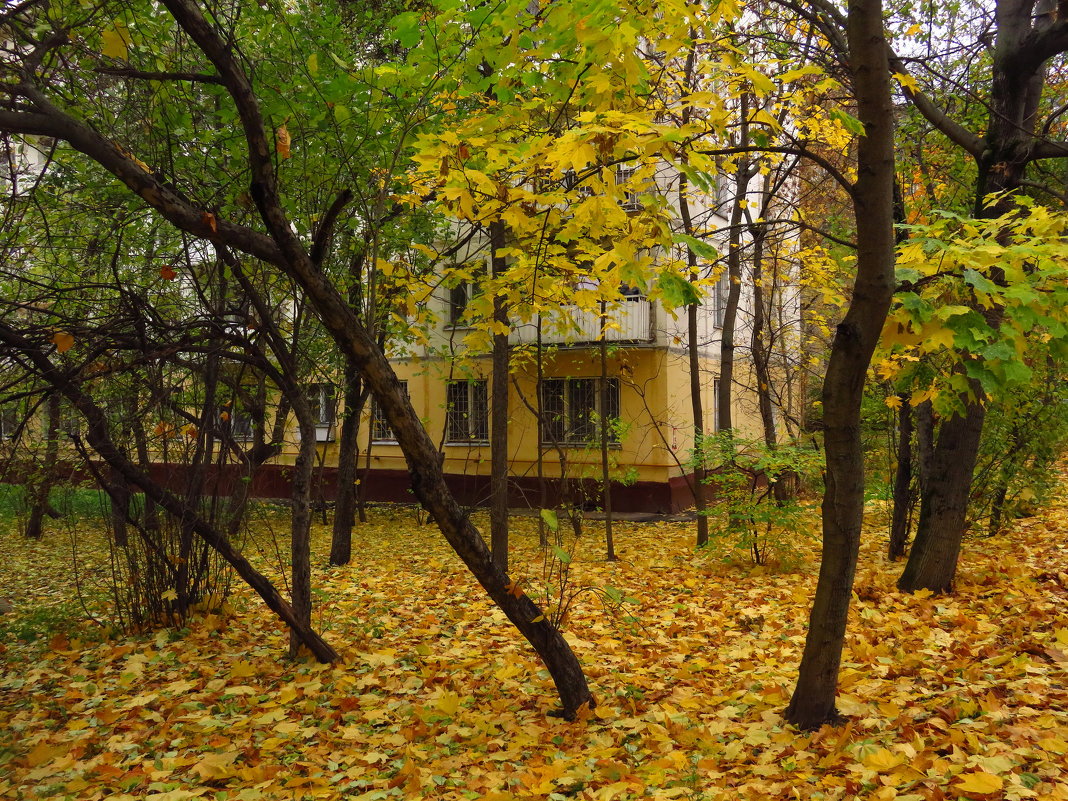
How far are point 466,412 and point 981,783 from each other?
15.0 m

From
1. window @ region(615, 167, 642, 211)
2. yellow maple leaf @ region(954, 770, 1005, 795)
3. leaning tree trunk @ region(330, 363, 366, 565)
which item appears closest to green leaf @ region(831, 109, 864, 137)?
window @ region(615, 167, 642, 211)

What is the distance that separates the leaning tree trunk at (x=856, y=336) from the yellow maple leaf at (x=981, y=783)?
0.91 meters

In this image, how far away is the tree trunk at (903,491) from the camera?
309 inches

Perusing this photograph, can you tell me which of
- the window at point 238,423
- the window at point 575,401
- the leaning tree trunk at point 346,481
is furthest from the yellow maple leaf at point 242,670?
the window at point 575,401

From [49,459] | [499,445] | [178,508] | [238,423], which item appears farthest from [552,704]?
[238,423]

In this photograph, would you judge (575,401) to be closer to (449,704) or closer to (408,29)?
(449,704)

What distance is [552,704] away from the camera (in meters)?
4.57

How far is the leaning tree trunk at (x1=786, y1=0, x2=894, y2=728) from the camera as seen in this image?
338cm

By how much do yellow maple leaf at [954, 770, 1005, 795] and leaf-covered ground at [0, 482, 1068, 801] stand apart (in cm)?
1

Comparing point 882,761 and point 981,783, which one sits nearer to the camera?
point 981,783

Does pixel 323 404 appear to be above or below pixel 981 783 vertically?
above

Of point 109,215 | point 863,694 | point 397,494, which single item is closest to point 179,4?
point 109,215

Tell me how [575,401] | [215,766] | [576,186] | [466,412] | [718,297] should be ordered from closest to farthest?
[576,186]
[215,766]
[575,401]
[466,412]
[718,297]

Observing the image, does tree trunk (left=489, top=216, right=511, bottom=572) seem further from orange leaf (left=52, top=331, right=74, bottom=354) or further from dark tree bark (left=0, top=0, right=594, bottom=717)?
orange leaf (left=52, top=331, right=74, bottom=354)
